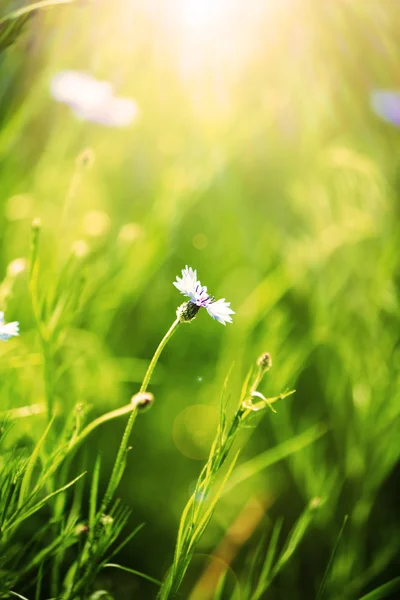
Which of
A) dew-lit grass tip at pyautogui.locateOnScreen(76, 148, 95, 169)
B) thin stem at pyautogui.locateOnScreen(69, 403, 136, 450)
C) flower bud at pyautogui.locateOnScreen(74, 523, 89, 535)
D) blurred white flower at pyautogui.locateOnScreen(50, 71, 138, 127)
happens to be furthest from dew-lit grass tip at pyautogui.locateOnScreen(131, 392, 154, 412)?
blurred white flower at pyautogui.locateOnScreen(50, 71, 138, 127)

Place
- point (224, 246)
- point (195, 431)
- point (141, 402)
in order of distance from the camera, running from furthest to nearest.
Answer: point (224, 246) < point (195, 431) < point (141, 402)

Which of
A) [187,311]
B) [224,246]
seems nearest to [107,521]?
[187,311]

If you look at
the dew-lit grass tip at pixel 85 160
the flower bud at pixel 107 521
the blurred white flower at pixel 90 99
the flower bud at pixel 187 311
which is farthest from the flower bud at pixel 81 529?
the blurred white flower at pixel 90 99

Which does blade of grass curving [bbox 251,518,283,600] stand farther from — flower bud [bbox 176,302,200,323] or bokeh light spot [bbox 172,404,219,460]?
bokeh light spot [bbox 172,404,219,460]

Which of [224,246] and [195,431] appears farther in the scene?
[224,246]

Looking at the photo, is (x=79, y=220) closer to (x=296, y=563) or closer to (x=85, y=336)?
(x=85, y=336)

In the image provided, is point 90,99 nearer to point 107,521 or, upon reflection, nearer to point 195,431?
point 195,431
